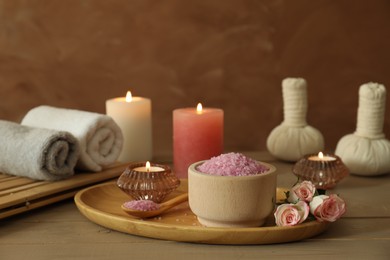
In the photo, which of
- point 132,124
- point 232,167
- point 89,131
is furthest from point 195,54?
point 232,167

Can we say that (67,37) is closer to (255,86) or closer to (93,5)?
(93,5)

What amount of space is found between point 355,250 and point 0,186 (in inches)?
19.0

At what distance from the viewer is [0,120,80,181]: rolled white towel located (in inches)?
37.4

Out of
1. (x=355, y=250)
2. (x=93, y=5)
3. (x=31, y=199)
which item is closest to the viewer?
(x=355, y=250)

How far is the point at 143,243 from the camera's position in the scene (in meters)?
0.79

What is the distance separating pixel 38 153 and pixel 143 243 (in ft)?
0.79

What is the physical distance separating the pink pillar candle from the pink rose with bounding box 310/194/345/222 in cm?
30

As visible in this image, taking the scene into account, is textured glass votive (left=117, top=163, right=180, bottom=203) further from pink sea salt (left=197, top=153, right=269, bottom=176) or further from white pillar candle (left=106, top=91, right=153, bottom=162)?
white pillar candle (left=106, top=91, right=153, bottom=162)

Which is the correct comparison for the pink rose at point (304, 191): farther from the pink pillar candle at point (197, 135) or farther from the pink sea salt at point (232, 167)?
the pink pillar candle at point (197, 135)

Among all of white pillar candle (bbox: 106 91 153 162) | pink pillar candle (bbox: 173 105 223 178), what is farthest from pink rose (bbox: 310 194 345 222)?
white pillar candle (bbox: 106 91 153 162)

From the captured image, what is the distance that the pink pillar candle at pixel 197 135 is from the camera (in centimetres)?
107

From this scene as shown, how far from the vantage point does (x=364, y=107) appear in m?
1.12


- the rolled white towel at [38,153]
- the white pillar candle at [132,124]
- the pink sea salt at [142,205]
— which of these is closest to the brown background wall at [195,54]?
the white pillar candle at [132,124]

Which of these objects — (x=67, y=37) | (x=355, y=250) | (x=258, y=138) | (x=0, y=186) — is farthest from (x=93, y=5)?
(x=355, y=250)
